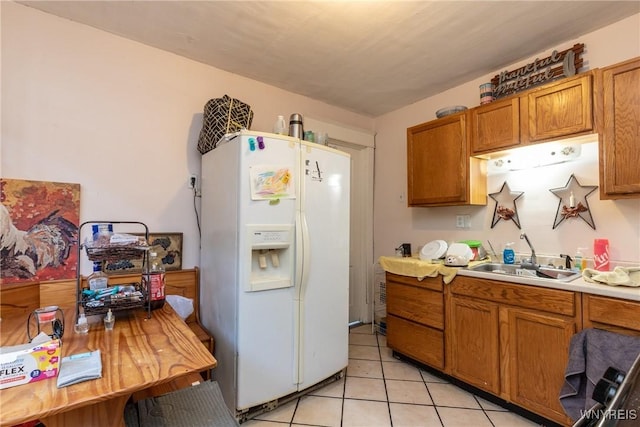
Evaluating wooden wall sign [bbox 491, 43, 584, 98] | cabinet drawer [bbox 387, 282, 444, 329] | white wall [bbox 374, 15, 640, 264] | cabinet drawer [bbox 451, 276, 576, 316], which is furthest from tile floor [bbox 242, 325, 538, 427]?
wooden wall sign [bbox 491, 43, 584, 98]

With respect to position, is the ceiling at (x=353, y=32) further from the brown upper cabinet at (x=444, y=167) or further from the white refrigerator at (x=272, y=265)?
the white refrigerator at (x=272, y=265)

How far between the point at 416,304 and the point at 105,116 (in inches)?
105

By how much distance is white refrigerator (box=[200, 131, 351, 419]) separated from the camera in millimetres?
1734

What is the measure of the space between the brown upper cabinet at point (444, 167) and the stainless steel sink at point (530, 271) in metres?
0.53

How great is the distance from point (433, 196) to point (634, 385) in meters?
2.03

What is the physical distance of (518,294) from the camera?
1775 mm

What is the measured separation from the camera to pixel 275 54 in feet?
7.33

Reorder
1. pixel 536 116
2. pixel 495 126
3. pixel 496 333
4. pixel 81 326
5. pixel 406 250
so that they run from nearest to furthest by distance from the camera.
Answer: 1. pixel 81 326
2. pixel 496 333
3. pixel 536 116
4. pixel 495 126
5. pixel 406 250

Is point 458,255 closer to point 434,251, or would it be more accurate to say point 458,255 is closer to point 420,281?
point 434,251

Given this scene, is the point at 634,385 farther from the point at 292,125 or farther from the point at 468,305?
the point at 292,125

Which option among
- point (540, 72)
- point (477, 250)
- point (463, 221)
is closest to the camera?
point (540, 72)

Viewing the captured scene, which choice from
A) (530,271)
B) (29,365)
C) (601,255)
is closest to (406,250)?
(530,271)

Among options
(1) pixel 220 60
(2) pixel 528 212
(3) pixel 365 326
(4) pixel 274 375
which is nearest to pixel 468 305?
(2) pixel 528 212

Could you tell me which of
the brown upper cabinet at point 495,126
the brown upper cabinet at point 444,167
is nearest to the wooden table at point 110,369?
the brown upper cabinet at point 444,167
